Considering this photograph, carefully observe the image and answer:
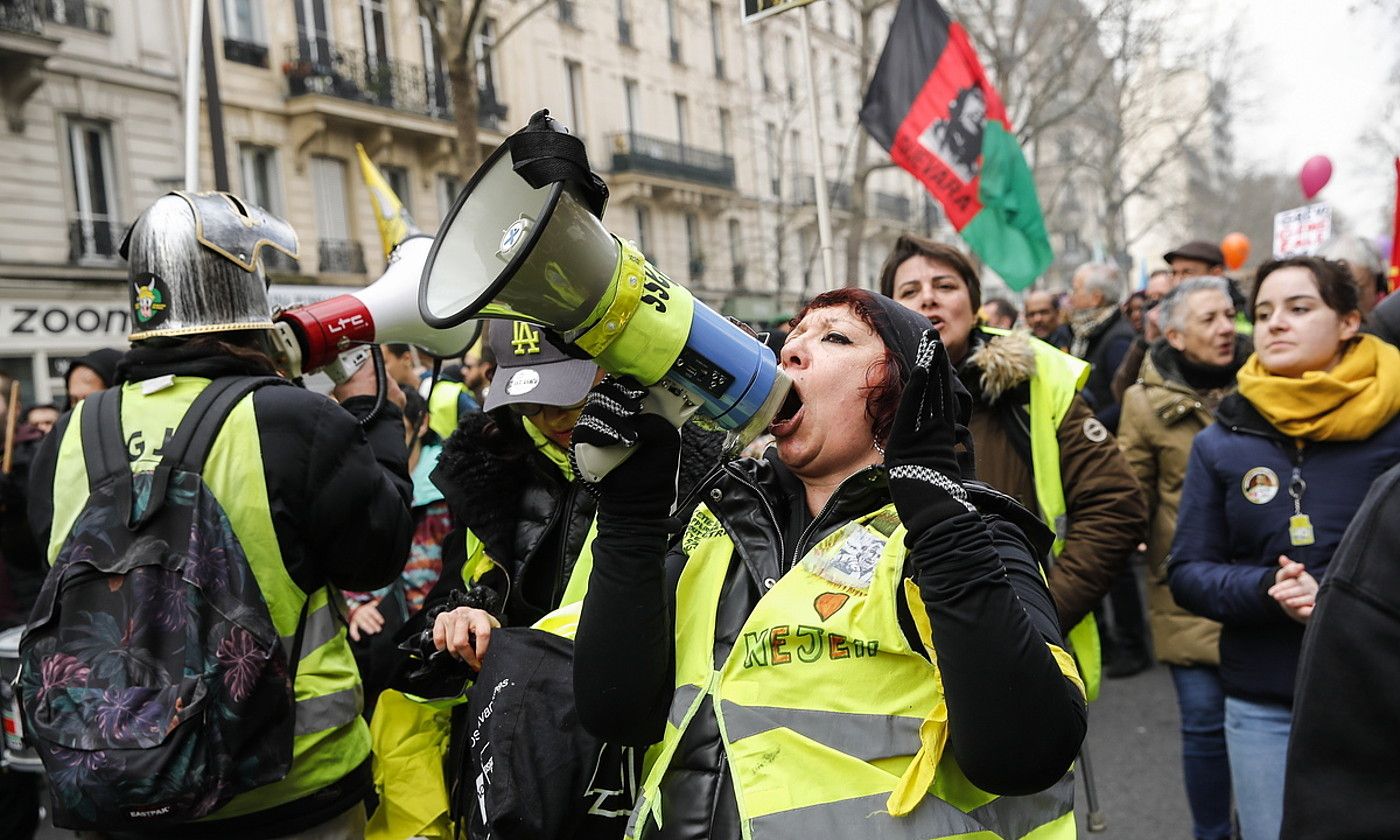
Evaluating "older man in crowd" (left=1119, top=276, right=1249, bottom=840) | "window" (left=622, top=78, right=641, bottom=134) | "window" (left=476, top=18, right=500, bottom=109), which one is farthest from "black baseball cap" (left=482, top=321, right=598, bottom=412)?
"window" (left=622, top=78, right=641, bottom=134)

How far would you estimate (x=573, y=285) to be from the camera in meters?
1.43

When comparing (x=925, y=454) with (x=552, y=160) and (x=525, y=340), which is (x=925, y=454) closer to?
(x=552, y=160)

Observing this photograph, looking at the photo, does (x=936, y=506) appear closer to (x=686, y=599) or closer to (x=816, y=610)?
(x=816, y=610)

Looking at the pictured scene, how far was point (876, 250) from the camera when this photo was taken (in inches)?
1586

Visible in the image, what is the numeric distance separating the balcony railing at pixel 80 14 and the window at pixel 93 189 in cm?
129

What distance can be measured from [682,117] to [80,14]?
16460 mm

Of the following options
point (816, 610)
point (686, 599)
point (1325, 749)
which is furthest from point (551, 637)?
point (1325, 749)

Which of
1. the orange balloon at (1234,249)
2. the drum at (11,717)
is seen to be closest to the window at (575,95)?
the orange balloon at (1234,249)

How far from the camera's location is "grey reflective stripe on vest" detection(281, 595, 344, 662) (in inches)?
90.0

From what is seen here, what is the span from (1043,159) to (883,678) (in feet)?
180

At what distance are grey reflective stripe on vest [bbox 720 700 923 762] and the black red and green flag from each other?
207 inches

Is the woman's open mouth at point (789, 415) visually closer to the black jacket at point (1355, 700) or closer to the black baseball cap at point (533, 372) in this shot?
the black baseball cap at point (533, 372)

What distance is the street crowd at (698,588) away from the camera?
150 centimetres

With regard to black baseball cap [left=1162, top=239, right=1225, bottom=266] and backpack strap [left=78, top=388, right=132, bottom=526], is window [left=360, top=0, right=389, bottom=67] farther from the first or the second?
backpack strap [left=78, top=388, right=132, bottom=526]
